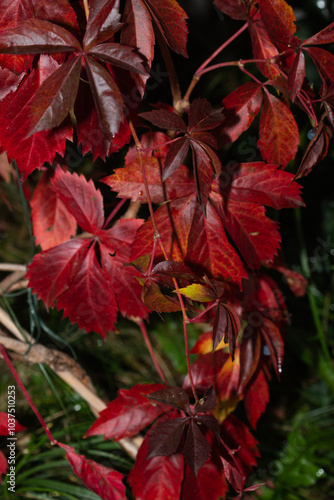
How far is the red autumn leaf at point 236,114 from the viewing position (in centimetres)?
63

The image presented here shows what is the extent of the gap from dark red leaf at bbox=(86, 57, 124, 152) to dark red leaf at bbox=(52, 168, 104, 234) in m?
0.25

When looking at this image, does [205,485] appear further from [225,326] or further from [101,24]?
[101,24]

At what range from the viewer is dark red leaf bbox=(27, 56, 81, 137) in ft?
1.55

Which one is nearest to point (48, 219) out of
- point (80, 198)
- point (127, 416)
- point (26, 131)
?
point (80, 198)

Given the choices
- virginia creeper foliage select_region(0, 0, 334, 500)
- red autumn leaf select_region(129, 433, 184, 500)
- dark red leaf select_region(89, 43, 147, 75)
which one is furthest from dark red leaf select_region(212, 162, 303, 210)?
red autumn leaf select_region(129, 433, 184, 500)

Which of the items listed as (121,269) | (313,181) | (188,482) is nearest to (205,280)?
(121,269)

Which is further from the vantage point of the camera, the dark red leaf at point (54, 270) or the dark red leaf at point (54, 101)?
the dark red leaf at point (54, 270)

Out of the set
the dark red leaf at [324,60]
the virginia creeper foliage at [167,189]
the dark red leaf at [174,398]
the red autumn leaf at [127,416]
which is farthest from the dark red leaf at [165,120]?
the red autumn leaf at [127,416]

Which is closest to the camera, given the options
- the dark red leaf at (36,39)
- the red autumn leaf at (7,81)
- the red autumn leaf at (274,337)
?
the dark red leaf at (36,39)

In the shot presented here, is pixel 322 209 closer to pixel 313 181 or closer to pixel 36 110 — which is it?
pixel 313 181

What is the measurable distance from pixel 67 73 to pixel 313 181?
1147mm

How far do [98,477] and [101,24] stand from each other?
0.74m

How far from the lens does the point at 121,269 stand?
0.73 meters

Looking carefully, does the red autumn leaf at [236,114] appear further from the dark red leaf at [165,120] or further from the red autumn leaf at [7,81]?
the red autumn leaf at [7,81]
